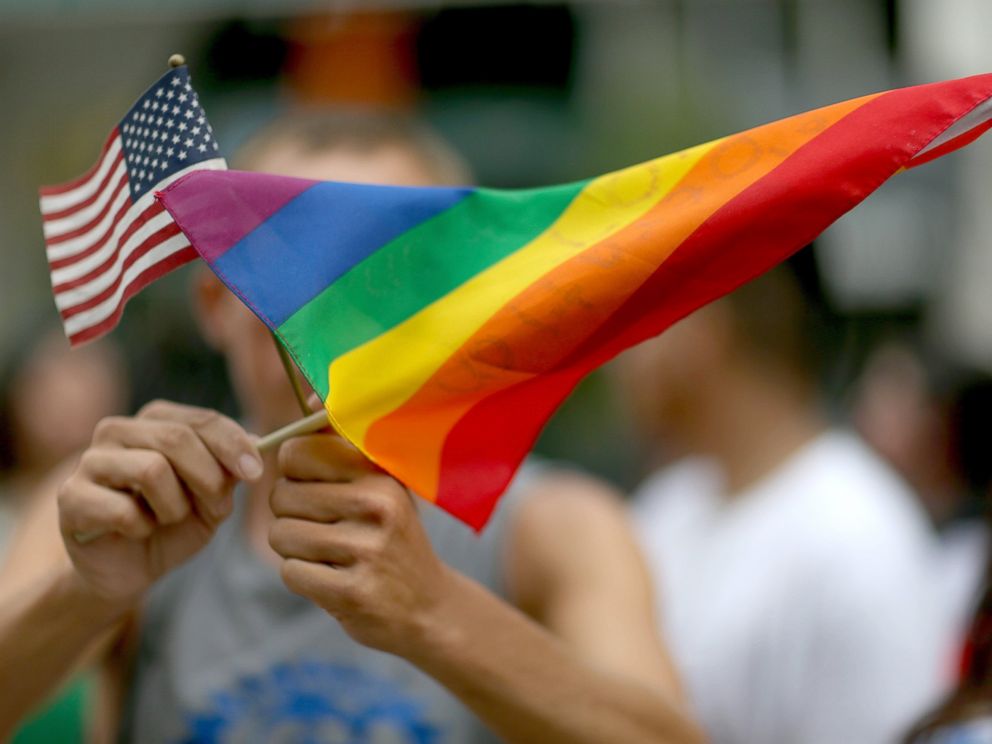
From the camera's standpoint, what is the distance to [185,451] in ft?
4.09

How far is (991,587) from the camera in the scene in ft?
6.85

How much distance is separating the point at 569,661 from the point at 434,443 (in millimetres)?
286

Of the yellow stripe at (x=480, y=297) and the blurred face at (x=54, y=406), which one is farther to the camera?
the blurred face at (x=54, y=406)

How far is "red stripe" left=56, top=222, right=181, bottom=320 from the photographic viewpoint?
1230mm

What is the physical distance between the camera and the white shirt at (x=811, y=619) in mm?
2338

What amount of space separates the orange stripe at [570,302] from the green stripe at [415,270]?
0.26ft

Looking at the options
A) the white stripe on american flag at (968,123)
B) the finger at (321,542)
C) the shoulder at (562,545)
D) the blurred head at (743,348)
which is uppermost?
the white stripe on american flag at (968,123)

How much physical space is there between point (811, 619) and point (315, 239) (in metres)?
1.47

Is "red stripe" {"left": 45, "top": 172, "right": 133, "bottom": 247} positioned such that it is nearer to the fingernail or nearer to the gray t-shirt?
the fingernail

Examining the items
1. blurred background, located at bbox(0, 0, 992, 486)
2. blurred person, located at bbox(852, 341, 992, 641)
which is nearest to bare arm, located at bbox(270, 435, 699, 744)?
blurred person, located at bbox(852, 341, 992, 641)

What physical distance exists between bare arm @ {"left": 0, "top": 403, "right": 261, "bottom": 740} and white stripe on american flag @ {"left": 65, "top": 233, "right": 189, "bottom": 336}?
0.35 feet

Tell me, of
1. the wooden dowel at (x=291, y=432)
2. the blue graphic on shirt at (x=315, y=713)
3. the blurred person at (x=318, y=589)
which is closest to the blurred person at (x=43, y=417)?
the blurred person at (x=318, y=589)

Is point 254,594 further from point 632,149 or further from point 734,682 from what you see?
point 632,149

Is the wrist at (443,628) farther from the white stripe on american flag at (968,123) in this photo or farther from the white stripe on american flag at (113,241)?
the white stripe on american flag at (968,123)
